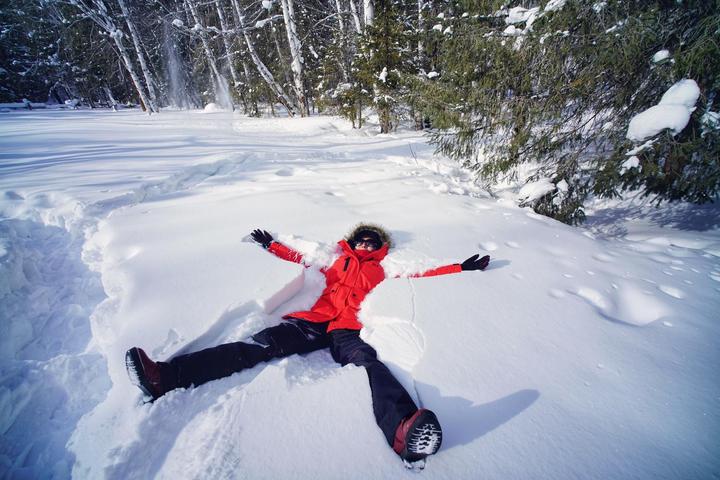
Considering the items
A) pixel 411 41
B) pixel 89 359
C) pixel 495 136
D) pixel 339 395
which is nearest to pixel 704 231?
pixel 495 136

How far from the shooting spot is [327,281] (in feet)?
8.55

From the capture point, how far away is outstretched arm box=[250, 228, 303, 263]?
2.67 metres

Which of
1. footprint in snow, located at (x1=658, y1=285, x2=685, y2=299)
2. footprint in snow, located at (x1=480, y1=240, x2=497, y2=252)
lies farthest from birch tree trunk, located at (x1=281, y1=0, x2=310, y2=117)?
footprint in snow, located at (x1=658, y1=285, x2=685, y2=299)

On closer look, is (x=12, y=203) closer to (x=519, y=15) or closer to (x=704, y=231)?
A: (x=519, y=15)

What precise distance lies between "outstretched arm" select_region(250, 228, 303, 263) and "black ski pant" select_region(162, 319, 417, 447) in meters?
0.67

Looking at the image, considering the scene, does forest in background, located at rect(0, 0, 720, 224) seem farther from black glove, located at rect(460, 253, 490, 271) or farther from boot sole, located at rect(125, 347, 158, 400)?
boot sole, located at rect(125, 347, 158, 400)

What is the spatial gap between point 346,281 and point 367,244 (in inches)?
18.1

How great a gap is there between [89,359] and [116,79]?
103 ft

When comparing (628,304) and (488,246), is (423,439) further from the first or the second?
(488,246)

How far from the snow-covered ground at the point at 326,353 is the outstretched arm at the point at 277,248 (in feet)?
0.43

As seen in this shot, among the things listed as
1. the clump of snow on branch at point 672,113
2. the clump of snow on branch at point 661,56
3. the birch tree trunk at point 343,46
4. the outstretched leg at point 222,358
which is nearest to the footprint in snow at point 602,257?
the clump of snow on branch at point 672,113

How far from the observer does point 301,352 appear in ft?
6.83

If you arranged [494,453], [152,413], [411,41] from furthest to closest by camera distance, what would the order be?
[411,41]
[152,413]
[494,453]

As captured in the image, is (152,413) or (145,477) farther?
(152,413)
